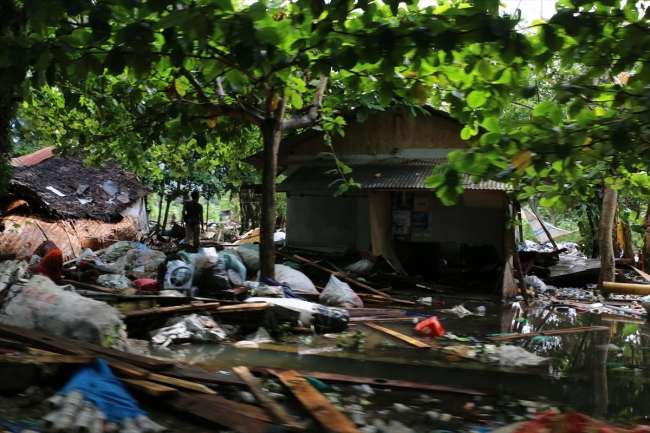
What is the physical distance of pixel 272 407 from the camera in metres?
3.90

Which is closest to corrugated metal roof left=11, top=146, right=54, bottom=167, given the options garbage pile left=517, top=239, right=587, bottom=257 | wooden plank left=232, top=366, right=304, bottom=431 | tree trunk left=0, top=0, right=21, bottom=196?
tree trunk left=0, top=0, right=21, bottom=196

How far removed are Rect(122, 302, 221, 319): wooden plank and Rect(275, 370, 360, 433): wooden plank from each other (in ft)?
7.73

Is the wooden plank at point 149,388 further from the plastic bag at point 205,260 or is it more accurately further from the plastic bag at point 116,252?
the plastic bag at point 116,252

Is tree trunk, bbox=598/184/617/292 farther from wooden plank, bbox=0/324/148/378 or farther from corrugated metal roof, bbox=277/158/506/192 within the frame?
wooden plank, bbox=0/324/148/378

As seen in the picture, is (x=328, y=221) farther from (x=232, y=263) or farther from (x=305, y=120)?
(x=232, y=263)

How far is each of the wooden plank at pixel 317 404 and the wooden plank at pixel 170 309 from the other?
2356 mm

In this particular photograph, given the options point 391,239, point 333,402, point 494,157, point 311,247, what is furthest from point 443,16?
point 311,247

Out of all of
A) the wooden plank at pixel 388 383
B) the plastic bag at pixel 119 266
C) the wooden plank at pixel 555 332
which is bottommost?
the wooden plank at pixel 388 383

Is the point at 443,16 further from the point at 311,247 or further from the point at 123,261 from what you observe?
the point at 311,247

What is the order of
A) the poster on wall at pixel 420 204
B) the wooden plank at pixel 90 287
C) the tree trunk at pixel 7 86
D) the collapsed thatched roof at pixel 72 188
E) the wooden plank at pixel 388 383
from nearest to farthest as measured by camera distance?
the wooden plank at pixel 388 383 → the tree trunk at pixel 7 86 → the wooden plank at pixel 90 287 → the poster on wall at pixel 420 204 → the collapsed thatched roof at pixel 72 188

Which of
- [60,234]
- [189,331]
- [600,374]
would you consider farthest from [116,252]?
[600,374]

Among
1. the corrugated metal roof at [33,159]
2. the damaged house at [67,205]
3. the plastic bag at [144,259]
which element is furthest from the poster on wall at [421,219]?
the corrugated metal roof at [33,159]

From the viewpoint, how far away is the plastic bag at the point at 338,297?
9.55 m

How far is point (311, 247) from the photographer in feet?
47.6
